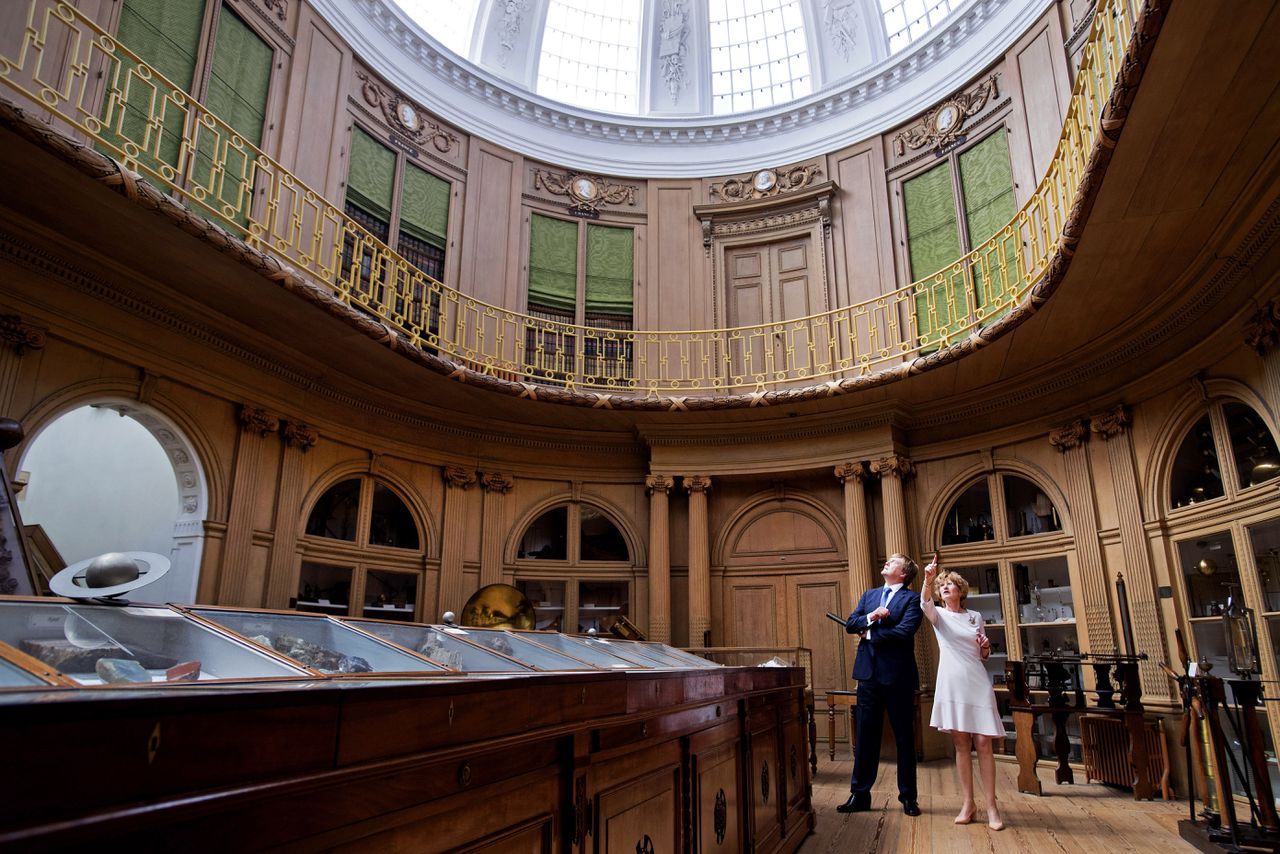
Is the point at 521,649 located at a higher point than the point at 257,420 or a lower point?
lower

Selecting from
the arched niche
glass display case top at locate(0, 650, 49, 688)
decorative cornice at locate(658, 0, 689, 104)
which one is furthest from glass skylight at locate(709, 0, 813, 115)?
glass display case top at locate(0, 650, 49, 688)

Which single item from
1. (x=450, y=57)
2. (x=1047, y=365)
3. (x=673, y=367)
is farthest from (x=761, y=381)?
(x=450, y=57)

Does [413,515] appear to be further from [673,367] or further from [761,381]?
[761,381]

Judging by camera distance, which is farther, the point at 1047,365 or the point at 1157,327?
the point at 1047,365

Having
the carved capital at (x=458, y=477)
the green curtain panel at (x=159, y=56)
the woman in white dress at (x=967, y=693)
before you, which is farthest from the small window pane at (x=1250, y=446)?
the green curtain panel at (x=159, y=56)

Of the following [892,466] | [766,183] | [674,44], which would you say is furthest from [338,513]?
[674,44]

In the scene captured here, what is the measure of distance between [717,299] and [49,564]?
8618mm

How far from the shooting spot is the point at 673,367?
11633mm

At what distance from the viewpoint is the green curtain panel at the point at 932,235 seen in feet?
34.0

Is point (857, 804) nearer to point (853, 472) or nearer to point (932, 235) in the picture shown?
point (853, 472)

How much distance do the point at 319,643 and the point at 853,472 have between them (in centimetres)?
880

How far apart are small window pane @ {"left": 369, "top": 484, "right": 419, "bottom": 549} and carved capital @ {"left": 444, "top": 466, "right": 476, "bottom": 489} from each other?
0.63m

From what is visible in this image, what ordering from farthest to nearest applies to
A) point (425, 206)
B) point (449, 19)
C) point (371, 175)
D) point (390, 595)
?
point (449, 19) < point (425, 206) < point (371, 175) < point (390, 595)

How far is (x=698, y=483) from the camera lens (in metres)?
10.7
